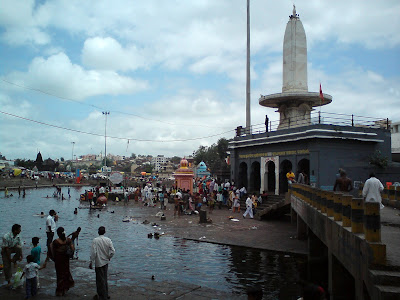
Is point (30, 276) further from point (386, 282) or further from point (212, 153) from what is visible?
point (212, 153)

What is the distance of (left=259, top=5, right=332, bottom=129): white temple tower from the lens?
29469mm

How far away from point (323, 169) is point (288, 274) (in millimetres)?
11986

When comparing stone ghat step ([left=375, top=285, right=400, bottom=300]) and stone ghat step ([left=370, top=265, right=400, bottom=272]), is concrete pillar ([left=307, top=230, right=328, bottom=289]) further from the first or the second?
stone ghat step ([left=375, top=285, right=400, bottom=300])

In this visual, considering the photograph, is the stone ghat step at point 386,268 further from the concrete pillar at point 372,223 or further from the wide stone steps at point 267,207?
the wide stone steps at point 267,207

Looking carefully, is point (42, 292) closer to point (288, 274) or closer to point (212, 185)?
point (288, 274)

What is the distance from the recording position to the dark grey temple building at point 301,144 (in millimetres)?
22594

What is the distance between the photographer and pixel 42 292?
8.64m

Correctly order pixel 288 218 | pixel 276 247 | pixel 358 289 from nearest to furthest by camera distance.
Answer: pixel 358 289, pixel 276 247, pixel 288 218

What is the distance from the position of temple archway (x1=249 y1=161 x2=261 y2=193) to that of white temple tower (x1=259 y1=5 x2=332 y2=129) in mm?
4122

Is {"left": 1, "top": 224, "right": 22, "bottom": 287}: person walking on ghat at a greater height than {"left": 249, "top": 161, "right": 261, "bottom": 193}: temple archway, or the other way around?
{"left": 249, "top": 161, "right": 261, "bottom": 193}: temple archway

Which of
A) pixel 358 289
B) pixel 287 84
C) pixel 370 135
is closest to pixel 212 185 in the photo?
pixel 287 84

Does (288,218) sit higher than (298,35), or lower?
lower

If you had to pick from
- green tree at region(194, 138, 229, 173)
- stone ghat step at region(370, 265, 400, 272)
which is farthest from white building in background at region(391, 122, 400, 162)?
green tree at region(194, 138, 229, 173)

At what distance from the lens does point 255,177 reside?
31.8 m
